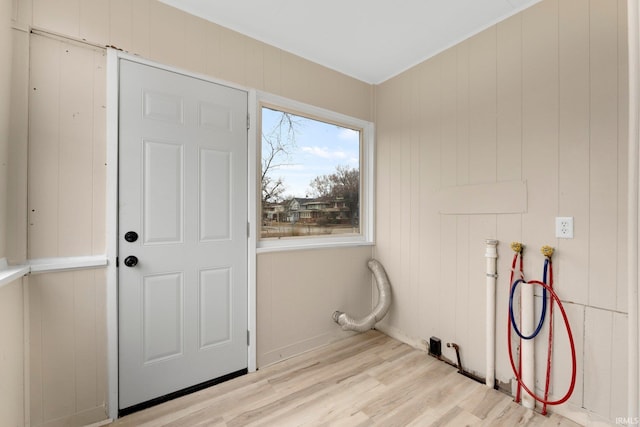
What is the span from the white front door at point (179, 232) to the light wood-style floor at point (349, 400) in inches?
7.8

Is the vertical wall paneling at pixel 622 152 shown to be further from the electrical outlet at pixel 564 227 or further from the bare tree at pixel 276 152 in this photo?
the bare tree at pixel 276 152

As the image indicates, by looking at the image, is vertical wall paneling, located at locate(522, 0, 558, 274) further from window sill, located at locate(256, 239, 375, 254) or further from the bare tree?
the bare tree

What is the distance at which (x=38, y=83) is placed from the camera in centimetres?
149

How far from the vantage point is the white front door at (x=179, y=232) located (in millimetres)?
1718

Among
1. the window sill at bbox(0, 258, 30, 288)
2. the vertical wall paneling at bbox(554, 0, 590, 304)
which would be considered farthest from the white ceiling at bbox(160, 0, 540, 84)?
Result: the window sill at bbox(0, 258, 30, 288)

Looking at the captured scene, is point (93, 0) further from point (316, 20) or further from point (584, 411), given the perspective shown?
point (584, 411)

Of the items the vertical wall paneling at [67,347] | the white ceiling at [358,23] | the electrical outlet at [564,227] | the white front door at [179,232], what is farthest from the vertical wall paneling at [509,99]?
the vertical wall paneling at [67,347]

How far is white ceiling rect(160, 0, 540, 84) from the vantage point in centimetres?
184

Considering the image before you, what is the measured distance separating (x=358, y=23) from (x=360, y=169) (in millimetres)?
1290

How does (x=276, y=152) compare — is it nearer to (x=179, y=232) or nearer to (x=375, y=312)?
(x=179, y=232)

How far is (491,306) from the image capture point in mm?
1949


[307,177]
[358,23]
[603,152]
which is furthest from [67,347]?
[603,152]

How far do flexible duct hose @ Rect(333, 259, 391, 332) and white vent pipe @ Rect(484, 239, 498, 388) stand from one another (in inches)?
34.4

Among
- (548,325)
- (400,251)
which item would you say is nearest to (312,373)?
(400,251)
